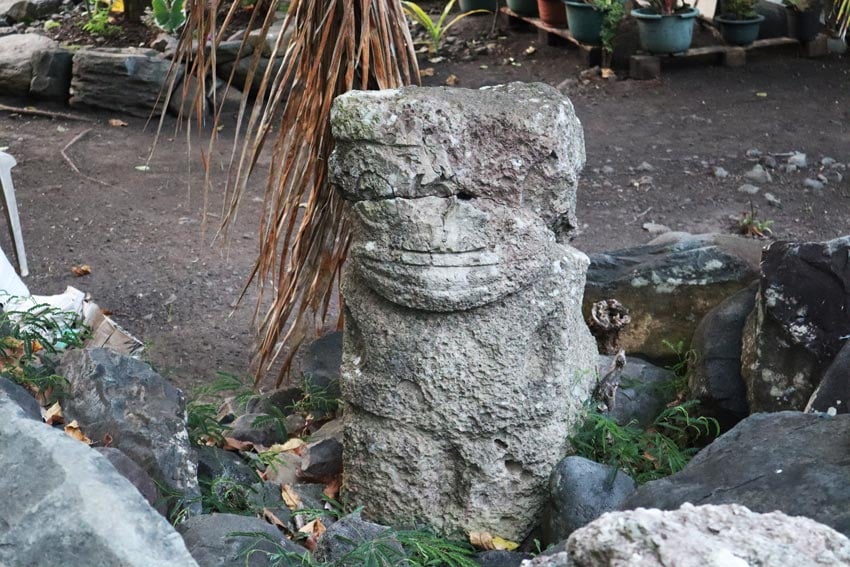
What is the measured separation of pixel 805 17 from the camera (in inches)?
316

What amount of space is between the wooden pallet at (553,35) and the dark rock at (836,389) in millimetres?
5574

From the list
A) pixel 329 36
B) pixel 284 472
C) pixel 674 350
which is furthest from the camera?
pixel 674 350

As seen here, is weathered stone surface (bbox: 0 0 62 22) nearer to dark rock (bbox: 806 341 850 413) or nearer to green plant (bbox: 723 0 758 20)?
green plant (bbox: 723 0 758 20)

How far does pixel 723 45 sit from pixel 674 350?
5003 millimetres

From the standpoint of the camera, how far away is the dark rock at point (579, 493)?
8.77ft

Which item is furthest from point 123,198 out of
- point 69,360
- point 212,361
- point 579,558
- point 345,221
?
point 579,558

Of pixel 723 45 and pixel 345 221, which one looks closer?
pixel 345 221

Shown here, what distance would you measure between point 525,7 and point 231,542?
7423 millimetres

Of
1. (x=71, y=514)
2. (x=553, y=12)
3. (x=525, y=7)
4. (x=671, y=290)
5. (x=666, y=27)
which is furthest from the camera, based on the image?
(x=525, y=7)

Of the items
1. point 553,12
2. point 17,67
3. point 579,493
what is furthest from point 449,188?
point 553,12

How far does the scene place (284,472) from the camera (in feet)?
10.4

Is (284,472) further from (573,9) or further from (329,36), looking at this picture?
(573,9)

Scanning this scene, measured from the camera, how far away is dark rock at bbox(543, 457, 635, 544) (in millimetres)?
2674

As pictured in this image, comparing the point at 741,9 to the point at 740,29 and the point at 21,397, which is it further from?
the point at 21,397
